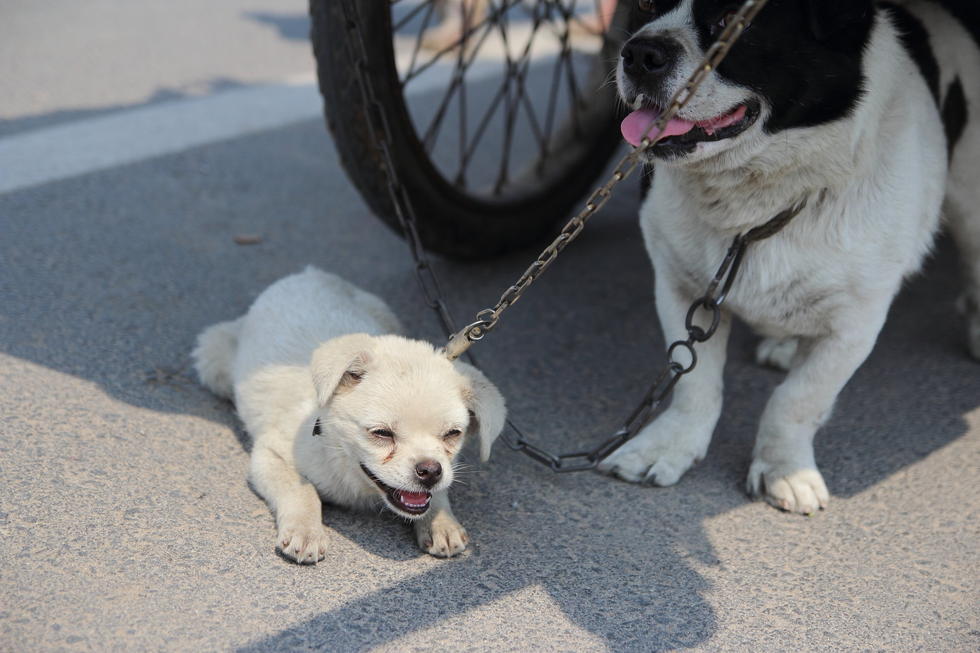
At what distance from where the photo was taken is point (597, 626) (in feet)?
6.91

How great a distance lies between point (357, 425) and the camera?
219 cm

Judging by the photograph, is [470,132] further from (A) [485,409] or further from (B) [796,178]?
(A) [485,409]

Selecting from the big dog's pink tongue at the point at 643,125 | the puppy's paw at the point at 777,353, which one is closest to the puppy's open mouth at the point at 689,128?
the big dog's pink tongue at the point at 643,125

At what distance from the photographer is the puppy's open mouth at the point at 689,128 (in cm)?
232

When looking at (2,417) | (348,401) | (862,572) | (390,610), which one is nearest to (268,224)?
(2,417)

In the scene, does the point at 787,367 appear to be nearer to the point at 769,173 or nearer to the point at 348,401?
the point at 769,173

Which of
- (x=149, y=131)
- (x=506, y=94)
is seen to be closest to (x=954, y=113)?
(x=506, y=94)

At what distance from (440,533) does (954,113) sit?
6.60 ft

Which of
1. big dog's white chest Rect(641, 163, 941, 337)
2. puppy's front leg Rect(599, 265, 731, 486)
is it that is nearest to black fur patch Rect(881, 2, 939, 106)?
big dog's white chest Rect(641, 163, 941, 337)

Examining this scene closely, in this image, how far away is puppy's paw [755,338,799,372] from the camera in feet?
11.2

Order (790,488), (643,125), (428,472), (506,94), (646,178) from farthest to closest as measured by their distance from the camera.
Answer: (506,94) < (646,178) < (790,488) < (643,125) < (428,472)

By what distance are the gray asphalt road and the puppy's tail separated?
0.18ft

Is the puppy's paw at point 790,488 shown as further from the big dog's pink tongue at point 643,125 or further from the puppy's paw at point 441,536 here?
the big dog's pink tongue at point 643,125

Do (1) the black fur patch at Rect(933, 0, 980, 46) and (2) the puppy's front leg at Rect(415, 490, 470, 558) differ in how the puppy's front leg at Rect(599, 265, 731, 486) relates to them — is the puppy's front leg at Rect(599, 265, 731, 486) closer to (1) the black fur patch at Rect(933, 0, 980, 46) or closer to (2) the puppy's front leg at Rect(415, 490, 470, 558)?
(2) the puppy's front leg at Rect(415, 490, 470, 558)
